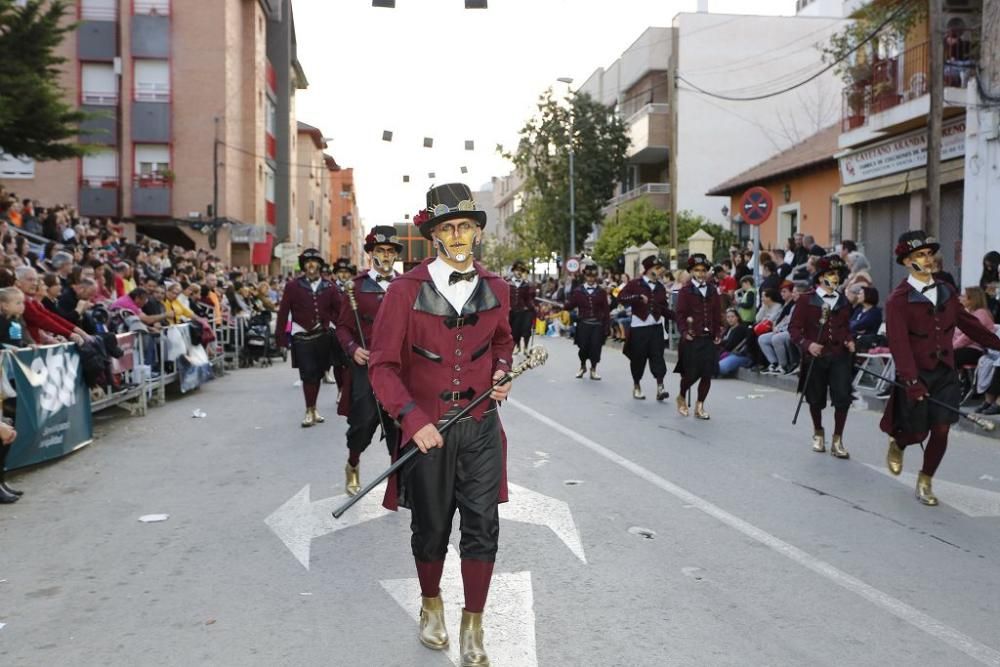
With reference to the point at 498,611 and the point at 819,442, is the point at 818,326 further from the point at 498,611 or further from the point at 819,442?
the point at 498,611

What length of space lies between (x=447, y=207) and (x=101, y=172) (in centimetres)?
3932

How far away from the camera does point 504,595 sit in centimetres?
533

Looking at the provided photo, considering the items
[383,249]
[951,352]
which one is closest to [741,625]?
[951,352]

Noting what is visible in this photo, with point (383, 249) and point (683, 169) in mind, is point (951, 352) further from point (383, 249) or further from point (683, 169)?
point (683, 169)

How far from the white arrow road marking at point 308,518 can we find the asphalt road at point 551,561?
0.10 ft

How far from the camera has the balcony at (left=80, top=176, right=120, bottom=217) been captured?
40.0 meters

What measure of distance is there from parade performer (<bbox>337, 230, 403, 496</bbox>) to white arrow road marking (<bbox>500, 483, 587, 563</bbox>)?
1117mm

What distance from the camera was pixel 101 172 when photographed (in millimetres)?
40375

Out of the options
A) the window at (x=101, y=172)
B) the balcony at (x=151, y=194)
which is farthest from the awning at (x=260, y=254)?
the window at (x=101, y=172)

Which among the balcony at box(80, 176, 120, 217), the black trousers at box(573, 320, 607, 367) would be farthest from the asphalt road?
the balcony at box(80, 176, 120, 217)

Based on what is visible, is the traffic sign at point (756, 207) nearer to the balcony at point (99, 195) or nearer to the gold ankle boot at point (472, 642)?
the gold ankle boot at point (472, 642)

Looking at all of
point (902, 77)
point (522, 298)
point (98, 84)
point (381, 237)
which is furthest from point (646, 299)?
point (98, 84)

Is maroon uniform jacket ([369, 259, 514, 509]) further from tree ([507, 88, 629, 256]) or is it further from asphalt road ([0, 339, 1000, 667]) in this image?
tree ([507, 88, 629, 256])

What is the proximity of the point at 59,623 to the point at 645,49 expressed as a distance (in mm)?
46763
